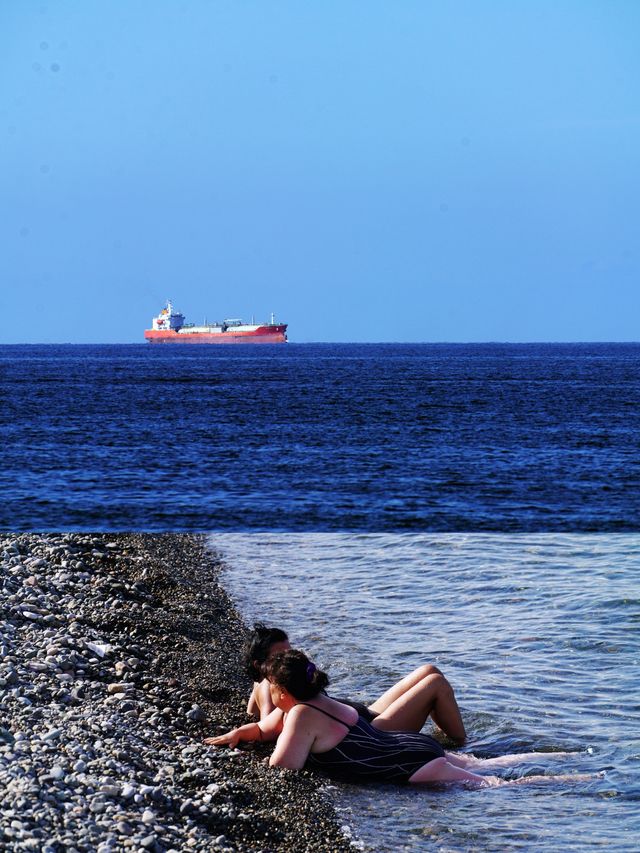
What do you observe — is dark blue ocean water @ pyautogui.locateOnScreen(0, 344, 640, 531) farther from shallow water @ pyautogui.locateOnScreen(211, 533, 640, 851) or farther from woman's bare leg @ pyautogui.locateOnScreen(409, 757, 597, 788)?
woman's bare leg @ pyautogui.locateOnScreen(409, 757, 597, 788)

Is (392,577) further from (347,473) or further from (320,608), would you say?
(347,473)

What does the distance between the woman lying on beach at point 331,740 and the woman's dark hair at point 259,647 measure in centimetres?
17

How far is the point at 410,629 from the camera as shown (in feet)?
29.3

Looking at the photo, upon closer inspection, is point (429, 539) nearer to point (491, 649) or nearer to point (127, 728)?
point (491, 649)

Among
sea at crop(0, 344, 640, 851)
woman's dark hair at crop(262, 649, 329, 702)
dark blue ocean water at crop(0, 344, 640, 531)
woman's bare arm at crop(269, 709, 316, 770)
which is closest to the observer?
woman's dark hair at crop(262, 649, 329, 702)

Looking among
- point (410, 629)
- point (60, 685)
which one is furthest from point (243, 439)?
point (60, 685)

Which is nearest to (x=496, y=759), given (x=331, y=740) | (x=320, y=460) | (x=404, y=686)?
(x=404, y=686)

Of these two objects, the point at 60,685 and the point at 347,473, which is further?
the point at 347,473

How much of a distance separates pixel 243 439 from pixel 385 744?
29.1m

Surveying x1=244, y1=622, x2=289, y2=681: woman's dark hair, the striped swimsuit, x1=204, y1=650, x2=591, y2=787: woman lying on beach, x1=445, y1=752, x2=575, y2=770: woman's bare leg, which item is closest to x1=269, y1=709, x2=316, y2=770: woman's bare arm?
x1=204, y1=650, x2=591, y2=787: woman lying on beach

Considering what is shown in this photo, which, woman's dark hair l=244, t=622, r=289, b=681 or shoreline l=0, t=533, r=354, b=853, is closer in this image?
shoreline l=0, t=533, r=354, b=853

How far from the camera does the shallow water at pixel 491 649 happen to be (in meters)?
5.34

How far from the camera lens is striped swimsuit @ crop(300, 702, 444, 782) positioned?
18.6ft

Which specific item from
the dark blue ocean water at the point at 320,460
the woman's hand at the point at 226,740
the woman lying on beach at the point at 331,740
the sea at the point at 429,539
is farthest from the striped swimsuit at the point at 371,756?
the dark blue ocean water at the point at 320,460
